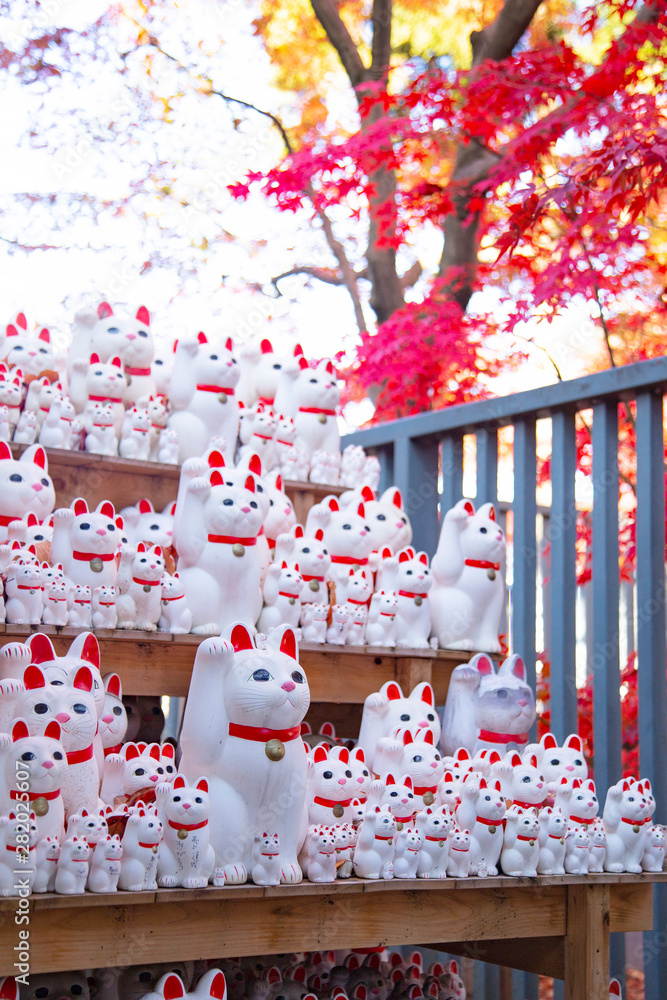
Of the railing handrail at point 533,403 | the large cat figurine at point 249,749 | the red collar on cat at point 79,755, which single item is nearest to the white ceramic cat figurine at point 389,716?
the large cat figurine at point 249,749

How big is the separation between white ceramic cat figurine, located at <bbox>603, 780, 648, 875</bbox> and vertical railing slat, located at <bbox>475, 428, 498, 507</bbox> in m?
1.47

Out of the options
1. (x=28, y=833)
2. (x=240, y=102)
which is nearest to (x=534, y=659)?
(x=28, y=833)

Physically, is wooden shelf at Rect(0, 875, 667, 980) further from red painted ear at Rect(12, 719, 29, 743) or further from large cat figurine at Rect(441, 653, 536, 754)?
large cat figurine at Rect(441, 653, 536, 754)

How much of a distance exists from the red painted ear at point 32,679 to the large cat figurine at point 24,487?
1.97 ft

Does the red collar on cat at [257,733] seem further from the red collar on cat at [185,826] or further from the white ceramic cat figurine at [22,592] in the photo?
the white ceramic cat figurine at [22,592]

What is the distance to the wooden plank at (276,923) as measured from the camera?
2.19 m

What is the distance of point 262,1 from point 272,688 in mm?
6609

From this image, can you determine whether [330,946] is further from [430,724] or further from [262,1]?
[262,1]

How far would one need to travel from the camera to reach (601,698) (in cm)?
354

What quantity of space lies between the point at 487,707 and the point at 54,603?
142cm

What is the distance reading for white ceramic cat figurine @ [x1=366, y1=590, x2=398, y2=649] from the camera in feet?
11.1

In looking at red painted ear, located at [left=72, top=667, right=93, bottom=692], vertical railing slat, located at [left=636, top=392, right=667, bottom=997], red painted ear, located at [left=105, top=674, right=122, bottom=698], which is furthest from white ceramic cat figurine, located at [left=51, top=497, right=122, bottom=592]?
vertical railing slat, located at [left=636, top=392, right=667, bottom=997]

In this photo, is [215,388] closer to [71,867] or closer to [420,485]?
[420,485]

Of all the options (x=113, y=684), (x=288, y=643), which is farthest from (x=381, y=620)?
(x=113, y=684)
